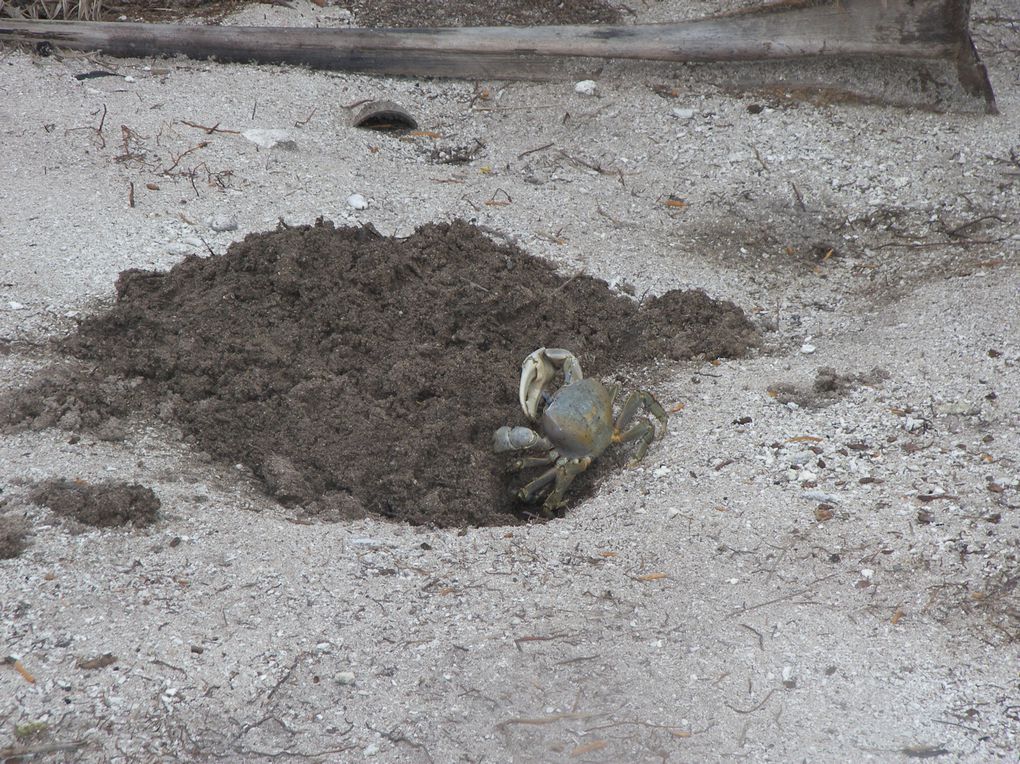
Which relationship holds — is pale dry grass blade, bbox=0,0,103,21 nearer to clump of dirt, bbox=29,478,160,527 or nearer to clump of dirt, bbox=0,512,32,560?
clump of dirt, bbox=29,478,160,527

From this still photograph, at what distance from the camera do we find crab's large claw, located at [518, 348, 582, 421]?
439cm

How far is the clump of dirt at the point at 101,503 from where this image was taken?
3.36 meters

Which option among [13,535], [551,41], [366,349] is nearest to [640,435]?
[366,349]

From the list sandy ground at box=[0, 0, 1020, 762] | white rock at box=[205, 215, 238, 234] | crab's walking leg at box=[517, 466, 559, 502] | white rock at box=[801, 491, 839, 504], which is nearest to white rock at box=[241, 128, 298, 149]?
sandy ground at box=[0, 0, 1020, 762]

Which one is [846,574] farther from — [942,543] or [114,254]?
[114,254]

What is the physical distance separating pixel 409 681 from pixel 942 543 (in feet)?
6.56

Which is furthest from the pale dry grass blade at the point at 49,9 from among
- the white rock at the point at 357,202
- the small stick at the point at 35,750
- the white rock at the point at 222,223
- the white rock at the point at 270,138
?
the small stick at the point at 35,750

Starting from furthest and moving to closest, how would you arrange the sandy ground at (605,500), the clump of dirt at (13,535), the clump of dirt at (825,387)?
1. the clump of dirt at (825,387)
2. the clump of dirt at (13,535)
3. the sandy ground at (605,500)

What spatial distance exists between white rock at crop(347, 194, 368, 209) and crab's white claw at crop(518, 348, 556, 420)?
5.41 feet

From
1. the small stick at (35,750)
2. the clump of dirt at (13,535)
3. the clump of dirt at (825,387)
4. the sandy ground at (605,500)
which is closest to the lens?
the small stick at (35,750)

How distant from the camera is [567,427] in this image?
4359mm

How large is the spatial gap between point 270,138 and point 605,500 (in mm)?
3552

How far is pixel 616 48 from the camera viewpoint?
674cm

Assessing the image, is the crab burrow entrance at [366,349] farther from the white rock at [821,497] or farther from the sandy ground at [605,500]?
the white rock at [821,497]
